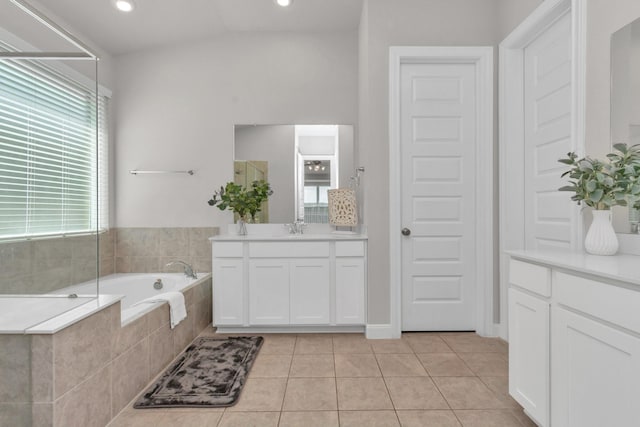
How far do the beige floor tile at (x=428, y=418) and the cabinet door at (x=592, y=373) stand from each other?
487mm

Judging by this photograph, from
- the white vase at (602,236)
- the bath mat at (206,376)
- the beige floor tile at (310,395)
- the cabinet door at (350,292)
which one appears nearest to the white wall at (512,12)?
the white vase at (602,236)

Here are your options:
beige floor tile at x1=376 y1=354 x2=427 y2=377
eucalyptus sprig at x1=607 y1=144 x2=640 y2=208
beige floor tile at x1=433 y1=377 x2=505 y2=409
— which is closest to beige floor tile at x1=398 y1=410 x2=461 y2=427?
beige floor tile at x1=433 y1=377 x2=505 y2=409

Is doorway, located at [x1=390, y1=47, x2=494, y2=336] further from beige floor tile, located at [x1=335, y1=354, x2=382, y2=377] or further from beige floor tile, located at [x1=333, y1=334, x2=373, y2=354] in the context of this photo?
beige floor tile, located at [x1=335, y1=354, x2=382, y2=377]

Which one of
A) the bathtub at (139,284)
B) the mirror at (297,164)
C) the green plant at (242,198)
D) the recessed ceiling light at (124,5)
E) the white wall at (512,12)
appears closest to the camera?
the white wall at (512,12)

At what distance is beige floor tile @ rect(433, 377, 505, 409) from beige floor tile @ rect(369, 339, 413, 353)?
1.54 ft

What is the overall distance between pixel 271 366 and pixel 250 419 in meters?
0.62

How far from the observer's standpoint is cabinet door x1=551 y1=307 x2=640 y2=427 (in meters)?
1.12

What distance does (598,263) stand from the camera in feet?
4.66

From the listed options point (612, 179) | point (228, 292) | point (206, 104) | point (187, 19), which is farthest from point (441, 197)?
point (187, 19)

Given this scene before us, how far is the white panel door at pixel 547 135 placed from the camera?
2301mm

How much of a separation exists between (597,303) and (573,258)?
357 mm

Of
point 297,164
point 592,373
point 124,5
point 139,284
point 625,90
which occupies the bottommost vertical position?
point 139,284

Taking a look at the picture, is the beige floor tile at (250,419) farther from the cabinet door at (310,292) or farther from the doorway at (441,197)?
the doorway at (441,197)

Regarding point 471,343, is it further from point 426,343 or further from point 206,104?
point 206,104
